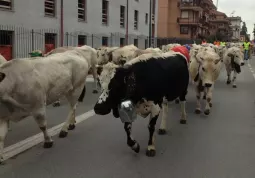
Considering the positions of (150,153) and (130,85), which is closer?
(130,85)

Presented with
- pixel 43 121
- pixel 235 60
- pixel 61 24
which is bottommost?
pixel 43 121

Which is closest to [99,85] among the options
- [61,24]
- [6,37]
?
[6,37]

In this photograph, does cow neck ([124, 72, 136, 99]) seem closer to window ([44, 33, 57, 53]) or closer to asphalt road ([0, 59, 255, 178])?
asphalt road ([0, 59, 255, 178])

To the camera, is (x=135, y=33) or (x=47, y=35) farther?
(x=135, y=33)

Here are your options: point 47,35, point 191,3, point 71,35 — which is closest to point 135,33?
point 71,35

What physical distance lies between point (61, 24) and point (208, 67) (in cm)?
1514

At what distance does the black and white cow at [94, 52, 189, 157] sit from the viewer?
5.75 m

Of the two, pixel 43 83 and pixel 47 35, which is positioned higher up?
pixel 47 35

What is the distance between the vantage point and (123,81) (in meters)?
5.82

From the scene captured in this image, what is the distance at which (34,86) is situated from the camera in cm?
597

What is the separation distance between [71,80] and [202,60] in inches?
146

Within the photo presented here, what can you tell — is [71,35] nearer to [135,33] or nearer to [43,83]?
[135,33]

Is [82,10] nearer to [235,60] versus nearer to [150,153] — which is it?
[235,60]

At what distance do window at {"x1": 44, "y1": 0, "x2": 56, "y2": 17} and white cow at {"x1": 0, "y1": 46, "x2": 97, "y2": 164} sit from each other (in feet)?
49.6
